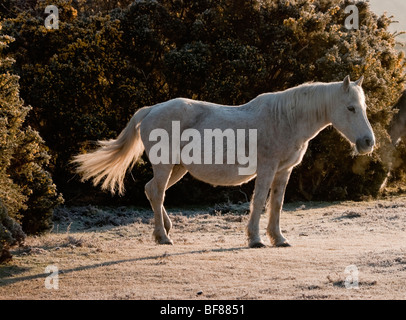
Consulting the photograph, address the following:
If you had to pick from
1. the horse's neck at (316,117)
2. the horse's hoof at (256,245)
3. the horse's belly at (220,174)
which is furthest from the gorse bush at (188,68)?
the horse's neck at (316,117)

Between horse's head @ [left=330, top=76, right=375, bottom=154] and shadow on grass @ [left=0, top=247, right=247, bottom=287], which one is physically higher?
horse's head @ [left=330, top=76, right=375, bottom=154]

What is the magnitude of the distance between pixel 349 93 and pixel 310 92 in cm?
66

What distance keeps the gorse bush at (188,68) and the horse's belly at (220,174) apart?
724cm

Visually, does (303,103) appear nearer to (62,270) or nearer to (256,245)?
(256,245)

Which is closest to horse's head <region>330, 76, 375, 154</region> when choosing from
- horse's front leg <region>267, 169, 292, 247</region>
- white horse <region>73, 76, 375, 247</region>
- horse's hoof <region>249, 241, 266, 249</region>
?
white horse <region>73, 76, 375, 247</region>

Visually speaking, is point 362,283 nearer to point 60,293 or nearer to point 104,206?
point 60,293

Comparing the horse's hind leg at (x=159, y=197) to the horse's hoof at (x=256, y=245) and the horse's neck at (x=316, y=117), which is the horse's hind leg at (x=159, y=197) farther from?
the horse's neck at (x=316, y=117)

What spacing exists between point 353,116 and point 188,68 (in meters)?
9.34

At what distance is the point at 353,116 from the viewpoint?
861 centimetres

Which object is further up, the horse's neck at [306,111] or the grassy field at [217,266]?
the horse's neck at [306,111]

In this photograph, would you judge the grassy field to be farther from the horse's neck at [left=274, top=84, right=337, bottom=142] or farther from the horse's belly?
the horse's neck at [left=274, top=84, right=337, bottom=142]

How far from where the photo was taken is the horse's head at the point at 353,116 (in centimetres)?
849

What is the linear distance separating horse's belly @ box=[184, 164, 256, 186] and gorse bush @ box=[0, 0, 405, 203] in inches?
285

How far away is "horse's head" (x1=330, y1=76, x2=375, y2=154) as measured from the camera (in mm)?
8492
